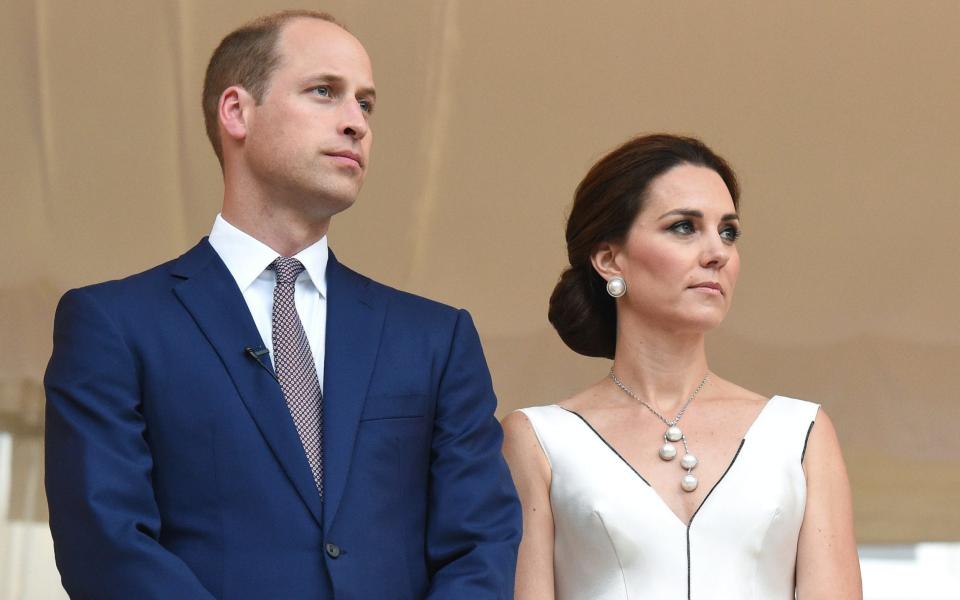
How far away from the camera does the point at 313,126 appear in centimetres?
280

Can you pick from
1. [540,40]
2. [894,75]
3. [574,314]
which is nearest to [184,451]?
[574,314]

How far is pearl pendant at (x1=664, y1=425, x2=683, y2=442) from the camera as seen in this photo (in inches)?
125

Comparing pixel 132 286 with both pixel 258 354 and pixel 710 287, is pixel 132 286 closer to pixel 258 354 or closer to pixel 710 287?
pixel 258 354

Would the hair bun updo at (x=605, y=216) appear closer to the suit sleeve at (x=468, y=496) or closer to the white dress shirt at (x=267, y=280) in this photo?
the suit sleeve at (x=468, y=496)

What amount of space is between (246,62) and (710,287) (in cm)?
93

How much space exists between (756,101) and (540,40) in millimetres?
625

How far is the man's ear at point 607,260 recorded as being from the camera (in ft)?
10.9

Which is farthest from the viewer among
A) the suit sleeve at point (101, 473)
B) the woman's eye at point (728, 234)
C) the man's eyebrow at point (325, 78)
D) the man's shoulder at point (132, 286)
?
the woman's eye at point (728, 234)

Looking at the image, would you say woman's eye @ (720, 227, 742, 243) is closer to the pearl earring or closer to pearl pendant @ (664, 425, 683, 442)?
the pearl earring

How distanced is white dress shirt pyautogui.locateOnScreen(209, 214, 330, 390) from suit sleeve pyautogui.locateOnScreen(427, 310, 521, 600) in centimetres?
22

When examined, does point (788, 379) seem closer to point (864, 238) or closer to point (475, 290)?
point (864, 238)

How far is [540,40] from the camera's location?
4.74 meters

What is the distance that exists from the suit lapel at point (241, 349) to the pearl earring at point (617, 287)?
843 mm

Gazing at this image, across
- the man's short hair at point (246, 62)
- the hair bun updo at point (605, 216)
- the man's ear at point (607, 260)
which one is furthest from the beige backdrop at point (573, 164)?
the man's short hair at point (246, 62)
